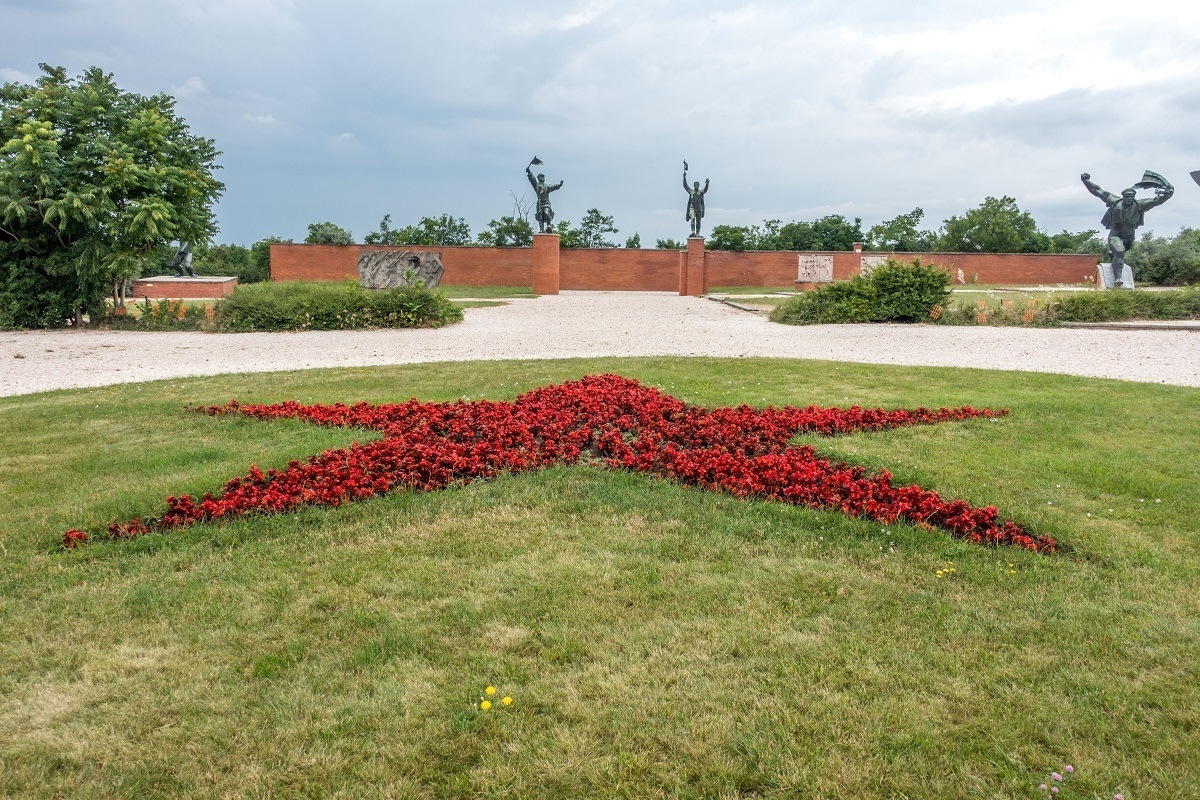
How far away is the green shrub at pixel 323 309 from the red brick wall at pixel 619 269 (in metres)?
24.7

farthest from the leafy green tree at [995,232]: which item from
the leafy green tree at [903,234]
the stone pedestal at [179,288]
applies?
the stone pedestal at [179,288]

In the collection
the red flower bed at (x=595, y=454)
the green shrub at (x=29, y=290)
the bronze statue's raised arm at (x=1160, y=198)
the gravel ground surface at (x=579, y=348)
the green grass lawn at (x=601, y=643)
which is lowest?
the green grass lawn at (x=601, y=643)

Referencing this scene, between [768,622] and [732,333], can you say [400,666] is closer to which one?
[768,622]

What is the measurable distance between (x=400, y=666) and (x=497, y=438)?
2730 mm

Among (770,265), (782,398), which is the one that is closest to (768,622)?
(782,398)

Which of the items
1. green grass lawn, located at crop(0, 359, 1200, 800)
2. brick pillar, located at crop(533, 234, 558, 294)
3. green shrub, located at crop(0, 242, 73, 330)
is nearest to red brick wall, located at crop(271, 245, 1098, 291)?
brick pillar, located at crop(533, 234, 558, 294)

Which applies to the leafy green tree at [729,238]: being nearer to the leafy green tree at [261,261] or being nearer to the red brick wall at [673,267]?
the red brick wall at [673,267]

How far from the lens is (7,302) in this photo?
15.3m

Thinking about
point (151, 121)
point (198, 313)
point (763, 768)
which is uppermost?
point (151, 121)

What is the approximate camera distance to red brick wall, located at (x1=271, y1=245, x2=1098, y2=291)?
39.3m

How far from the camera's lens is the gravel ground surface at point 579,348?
32.3 feet

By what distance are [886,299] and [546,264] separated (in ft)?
60.4

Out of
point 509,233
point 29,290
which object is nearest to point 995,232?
point 509,233

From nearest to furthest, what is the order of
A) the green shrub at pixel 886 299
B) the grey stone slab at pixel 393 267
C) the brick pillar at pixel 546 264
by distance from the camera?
the green shrub at pixel 886 299 < the grey stone slab at pixel 393 267 < the brick pillar at pixel 546 264
